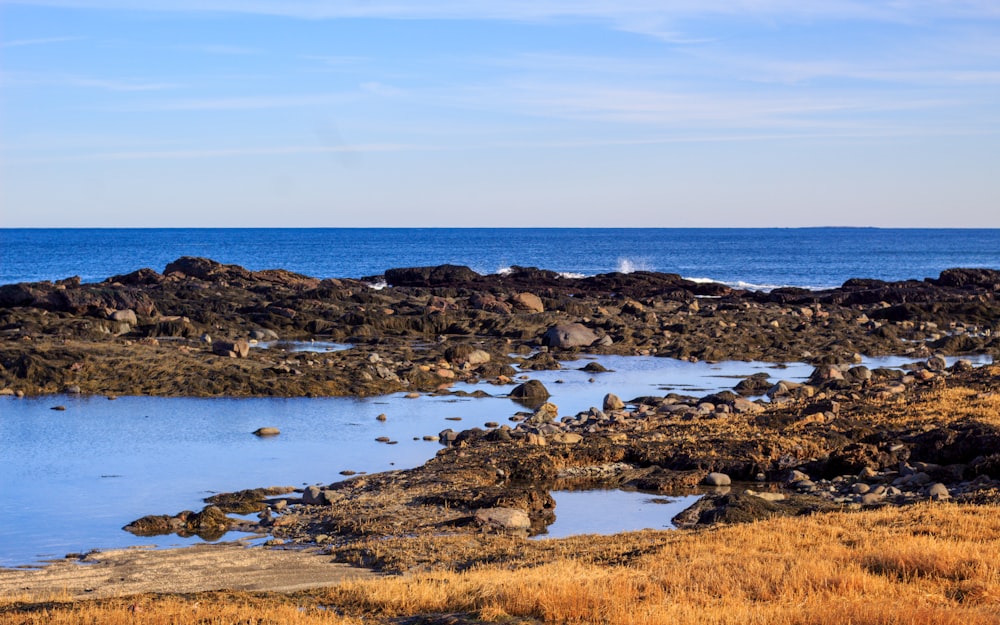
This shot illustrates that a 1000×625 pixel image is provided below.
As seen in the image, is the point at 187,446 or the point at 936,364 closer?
the point at 187,446

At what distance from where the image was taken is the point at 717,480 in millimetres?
21672

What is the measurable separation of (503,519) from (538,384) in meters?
16.0

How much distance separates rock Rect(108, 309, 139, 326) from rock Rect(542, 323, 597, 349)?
18.3 metres

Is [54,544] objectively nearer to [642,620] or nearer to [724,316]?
[642,620]

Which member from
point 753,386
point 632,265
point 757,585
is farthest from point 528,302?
point 632,265

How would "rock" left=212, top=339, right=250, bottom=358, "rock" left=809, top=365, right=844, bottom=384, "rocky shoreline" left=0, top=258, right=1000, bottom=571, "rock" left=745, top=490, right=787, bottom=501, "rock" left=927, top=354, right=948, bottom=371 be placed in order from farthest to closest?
"rock" left=212, top=339, right=250, bottom=358 < "rock" left=927, top=354, right=948, bottom=371 < "rock" left=809, top=365, right=844, bottom=384 < "rock" left=745, top=490, right=787, bottom=501 < "rocky shoreline" left=0, top=258, right=1000, bottom=571

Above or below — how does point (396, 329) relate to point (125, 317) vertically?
below

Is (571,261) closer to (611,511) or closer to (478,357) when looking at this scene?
(478,357)

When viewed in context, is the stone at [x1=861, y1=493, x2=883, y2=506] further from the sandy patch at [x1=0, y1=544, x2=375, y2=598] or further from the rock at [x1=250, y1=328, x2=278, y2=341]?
the rock at [x1=250, y1=328, x2=278, y2=341]

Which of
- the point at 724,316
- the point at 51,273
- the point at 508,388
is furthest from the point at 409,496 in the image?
the point at 51,273

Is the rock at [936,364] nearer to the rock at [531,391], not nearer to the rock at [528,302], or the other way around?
the rock at [531,391]

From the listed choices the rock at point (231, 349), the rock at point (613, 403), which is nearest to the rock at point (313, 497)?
the rock at point (613, 403)

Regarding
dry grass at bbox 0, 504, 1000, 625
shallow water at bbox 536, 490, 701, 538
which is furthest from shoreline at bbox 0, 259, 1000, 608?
dry grass at bbox 0, 504, 1000, 625

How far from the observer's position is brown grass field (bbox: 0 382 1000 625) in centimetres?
1051
